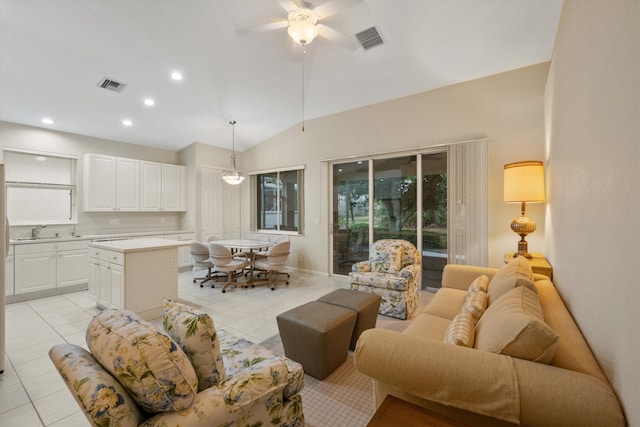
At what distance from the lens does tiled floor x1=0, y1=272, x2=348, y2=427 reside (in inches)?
74.6

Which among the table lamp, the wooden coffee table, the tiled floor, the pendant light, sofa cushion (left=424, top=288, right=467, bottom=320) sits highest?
the pendant light

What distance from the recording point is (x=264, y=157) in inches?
259

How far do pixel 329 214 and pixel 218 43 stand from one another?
3.35 meters

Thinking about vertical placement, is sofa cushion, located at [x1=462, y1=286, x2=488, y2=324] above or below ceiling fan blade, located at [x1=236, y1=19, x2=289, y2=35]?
below

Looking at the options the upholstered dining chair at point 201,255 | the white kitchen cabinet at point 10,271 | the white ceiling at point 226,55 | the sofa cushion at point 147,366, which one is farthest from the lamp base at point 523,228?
the white kitchen cabinet at point 10,271

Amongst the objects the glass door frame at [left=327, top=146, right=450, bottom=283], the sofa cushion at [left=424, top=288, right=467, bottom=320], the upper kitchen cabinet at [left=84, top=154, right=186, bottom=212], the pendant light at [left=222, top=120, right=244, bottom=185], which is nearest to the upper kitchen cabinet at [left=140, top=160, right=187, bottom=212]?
the upper kitchen cabinet at [left=84, top=154, right=186, bottom=212]

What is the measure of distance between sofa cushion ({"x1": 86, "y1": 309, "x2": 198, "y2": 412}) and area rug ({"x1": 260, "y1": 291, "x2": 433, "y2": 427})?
1.09m

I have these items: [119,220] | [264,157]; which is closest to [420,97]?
[264,157]

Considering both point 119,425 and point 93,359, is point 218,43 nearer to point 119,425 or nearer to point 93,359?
point 93,359

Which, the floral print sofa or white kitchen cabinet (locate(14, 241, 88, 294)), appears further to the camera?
white kitchen cabinet (locate(14, 241, 88, 294))

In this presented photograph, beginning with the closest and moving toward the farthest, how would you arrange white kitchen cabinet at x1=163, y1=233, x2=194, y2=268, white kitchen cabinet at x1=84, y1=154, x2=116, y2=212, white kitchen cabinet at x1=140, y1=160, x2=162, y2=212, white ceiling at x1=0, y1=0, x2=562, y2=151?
1. white ceiling at x1=0, y1=0, x2=562, y2=151
2. white kitchen cabinet at x1=84, y1=154, x2=116, y2=212
3. white kitchen cabinet at x1=140, y1=160, x2=162, y2=212
4. white kitchen cabinet at x1=163, y1=233, x2=194, y2=268

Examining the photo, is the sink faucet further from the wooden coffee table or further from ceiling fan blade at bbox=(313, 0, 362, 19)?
the wooden coffee table

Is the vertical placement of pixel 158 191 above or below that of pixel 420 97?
below

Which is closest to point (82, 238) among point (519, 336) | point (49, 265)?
point (49, 265)
